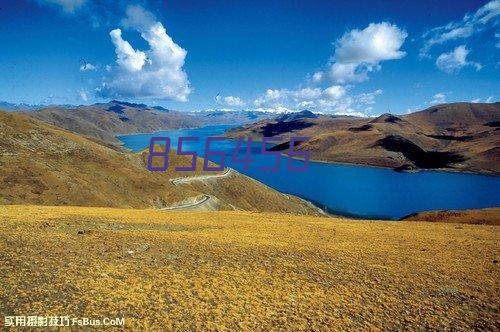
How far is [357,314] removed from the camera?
12.6m

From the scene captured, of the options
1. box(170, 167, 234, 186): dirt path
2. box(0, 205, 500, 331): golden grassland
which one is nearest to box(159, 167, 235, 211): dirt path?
box(170, 167, 234, 186): dirt path

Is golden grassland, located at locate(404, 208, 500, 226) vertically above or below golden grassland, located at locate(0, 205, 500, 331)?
below

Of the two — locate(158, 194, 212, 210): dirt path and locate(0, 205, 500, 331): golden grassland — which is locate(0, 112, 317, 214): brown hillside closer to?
locate(158, 194, 212, 210): dirt path

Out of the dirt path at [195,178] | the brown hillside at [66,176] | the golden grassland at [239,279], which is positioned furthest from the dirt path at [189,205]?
the golden grassland at [239,279]

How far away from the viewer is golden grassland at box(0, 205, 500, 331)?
11477 millimetres

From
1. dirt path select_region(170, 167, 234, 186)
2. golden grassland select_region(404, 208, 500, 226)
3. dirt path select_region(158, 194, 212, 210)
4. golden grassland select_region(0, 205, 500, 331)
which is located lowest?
dirt path select_region(158, 194, 212, 210)

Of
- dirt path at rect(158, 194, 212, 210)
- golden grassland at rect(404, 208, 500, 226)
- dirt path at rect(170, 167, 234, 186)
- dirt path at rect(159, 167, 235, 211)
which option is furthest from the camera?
dirt path at rect(170, 167, 234, 186)

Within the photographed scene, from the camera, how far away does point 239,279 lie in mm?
14688

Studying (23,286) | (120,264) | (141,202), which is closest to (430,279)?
(120,264)

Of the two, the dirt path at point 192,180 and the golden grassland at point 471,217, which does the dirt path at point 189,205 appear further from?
the golden grassland at point 471,217

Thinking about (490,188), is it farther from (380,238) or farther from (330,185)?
(380,238)

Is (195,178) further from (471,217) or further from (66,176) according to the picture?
(471,217)

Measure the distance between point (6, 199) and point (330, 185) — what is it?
535 ft

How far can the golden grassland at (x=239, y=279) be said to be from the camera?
1148cm
